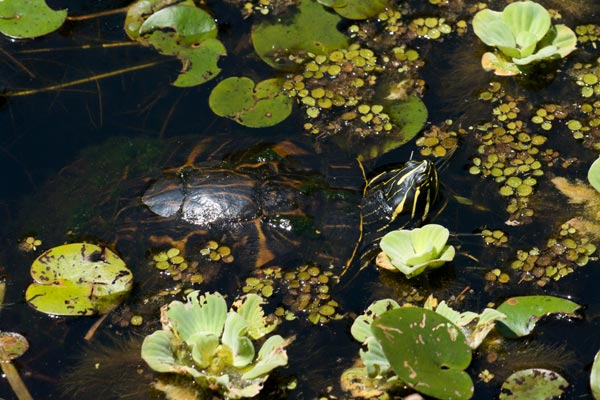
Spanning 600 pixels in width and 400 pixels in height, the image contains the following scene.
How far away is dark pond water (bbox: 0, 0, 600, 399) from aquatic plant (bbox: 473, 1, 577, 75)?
89mm

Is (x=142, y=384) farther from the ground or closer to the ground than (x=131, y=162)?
closer to the ground

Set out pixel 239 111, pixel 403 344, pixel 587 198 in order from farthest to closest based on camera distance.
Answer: pixel 239 111, pixel 587 198, pixel 403 344

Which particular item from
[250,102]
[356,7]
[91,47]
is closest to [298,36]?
[356,7]

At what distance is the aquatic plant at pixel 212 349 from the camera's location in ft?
10.7

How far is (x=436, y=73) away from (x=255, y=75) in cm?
95

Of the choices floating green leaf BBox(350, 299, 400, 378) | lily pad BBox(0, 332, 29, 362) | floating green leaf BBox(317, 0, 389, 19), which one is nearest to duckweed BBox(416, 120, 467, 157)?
floating green leaf BBox(317, 0, 389, 19)

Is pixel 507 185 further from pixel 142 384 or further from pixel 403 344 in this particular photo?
pixel 142 384

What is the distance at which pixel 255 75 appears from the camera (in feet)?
14.8

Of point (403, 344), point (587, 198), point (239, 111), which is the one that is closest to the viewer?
point (403, 344)

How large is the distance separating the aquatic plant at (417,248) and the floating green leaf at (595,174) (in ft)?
2.54

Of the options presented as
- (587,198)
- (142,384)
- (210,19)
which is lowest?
(142,384)

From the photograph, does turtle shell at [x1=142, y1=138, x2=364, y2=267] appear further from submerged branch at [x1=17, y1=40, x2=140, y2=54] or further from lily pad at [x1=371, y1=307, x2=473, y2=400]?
submerged branch at [x1=17, y1=40, x2=140, y2=54]

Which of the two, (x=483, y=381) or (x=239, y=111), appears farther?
(x=239, y=111)

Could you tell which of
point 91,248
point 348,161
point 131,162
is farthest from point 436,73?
point 91,248
